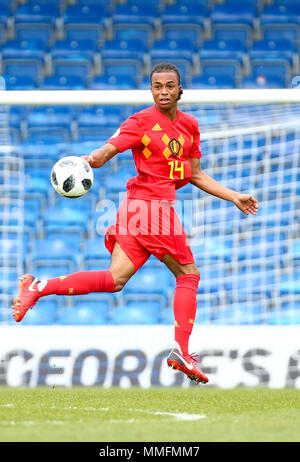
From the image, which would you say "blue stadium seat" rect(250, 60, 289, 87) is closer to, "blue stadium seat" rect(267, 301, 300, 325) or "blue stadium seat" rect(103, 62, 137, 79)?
"blue stadium seat" rect(103, 62, 137, 79)

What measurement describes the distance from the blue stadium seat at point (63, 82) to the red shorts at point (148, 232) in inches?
243

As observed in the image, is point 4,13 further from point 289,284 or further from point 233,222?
point 289,284

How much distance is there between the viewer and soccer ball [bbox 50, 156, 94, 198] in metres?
4.93

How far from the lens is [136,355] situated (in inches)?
267

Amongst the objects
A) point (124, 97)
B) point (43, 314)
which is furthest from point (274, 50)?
point (124, 97)

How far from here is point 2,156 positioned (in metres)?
7.87

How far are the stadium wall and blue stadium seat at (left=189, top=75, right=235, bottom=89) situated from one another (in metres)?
4.97

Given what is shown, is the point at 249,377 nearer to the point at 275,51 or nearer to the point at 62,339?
the point at 62,339

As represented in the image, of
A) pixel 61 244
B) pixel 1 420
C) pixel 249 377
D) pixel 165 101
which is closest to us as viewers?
pixel 1 420

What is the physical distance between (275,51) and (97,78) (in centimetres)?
229

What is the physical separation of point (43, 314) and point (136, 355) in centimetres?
204

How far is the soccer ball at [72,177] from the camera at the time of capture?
4.93m

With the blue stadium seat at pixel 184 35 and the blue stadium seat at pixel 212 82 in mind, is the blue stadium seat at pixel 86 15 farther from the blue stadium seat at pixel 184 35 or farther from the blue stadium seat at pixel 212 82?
the blue stadium seat at pixel 212 82

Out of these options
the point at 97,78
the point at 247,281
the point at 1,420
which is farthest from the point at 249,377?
the point at 97,78
